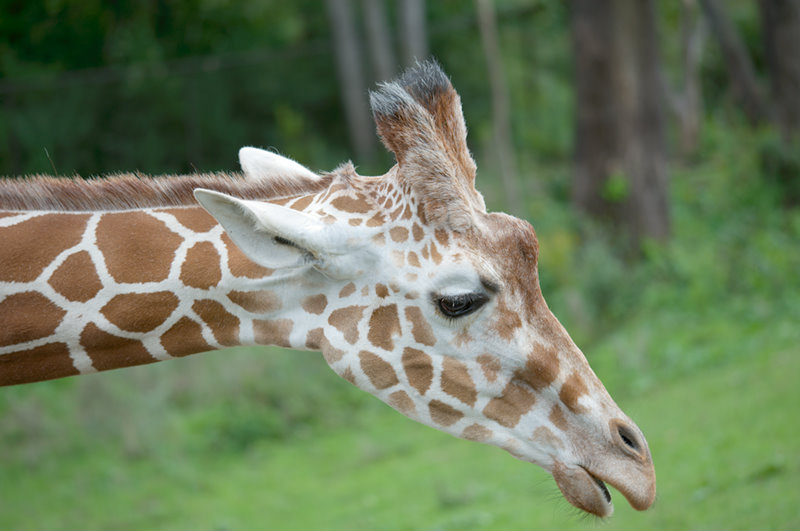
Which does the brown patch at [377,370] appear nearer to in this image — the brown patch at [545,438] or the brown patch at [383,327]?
the brown patch at [383,327]

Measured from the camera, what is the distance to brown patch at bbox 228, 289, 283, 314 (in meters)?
2.98

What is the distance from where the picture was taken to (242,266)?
2.98 m

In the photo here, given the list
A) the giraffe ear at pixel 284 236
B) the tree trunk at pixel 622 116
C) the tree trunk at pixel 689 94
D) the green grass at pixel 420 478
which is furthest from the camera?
the tree trunk at pixel 689 94

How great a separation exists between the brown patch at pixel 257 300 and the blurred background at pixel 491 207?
1023 mm

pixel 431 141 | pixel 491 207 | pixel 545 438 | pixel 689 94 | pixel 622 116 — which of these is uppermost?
pixel 431 141

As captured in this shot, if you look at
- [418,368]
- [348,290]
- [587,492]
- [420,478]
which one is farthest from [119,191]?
[420,478]

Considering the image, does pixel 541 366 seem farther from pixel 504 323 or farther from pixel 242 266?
pixel 242 266

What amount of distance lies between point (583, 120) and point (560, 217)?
5.25 ft

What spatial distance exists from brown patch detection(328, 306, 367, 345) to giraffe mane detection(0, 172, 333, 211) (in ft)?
1.70

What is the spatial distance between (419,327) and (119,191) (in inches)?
48.7

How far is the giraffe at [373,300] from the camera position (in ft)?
9.48

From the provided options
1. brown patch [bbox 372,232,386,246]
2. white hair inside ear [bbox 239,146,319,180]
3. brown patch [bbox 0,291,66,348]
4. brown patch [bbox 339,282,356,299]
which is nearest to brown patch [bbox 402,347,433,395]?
brown patch [bbox 339,282,356,299]

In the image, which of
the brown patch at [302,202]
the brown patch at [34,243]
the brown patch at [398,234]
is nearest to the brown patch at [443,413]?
the brown patch at [398,234]

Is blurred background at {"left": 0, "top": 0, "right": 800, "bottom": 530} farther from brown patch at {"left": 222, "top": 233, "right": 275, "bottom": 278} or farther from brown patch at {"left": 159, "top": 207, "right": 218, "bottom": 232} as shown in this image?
brown patch at {"left": 222, "top": 233, "right": 275, "bottom": 278}
